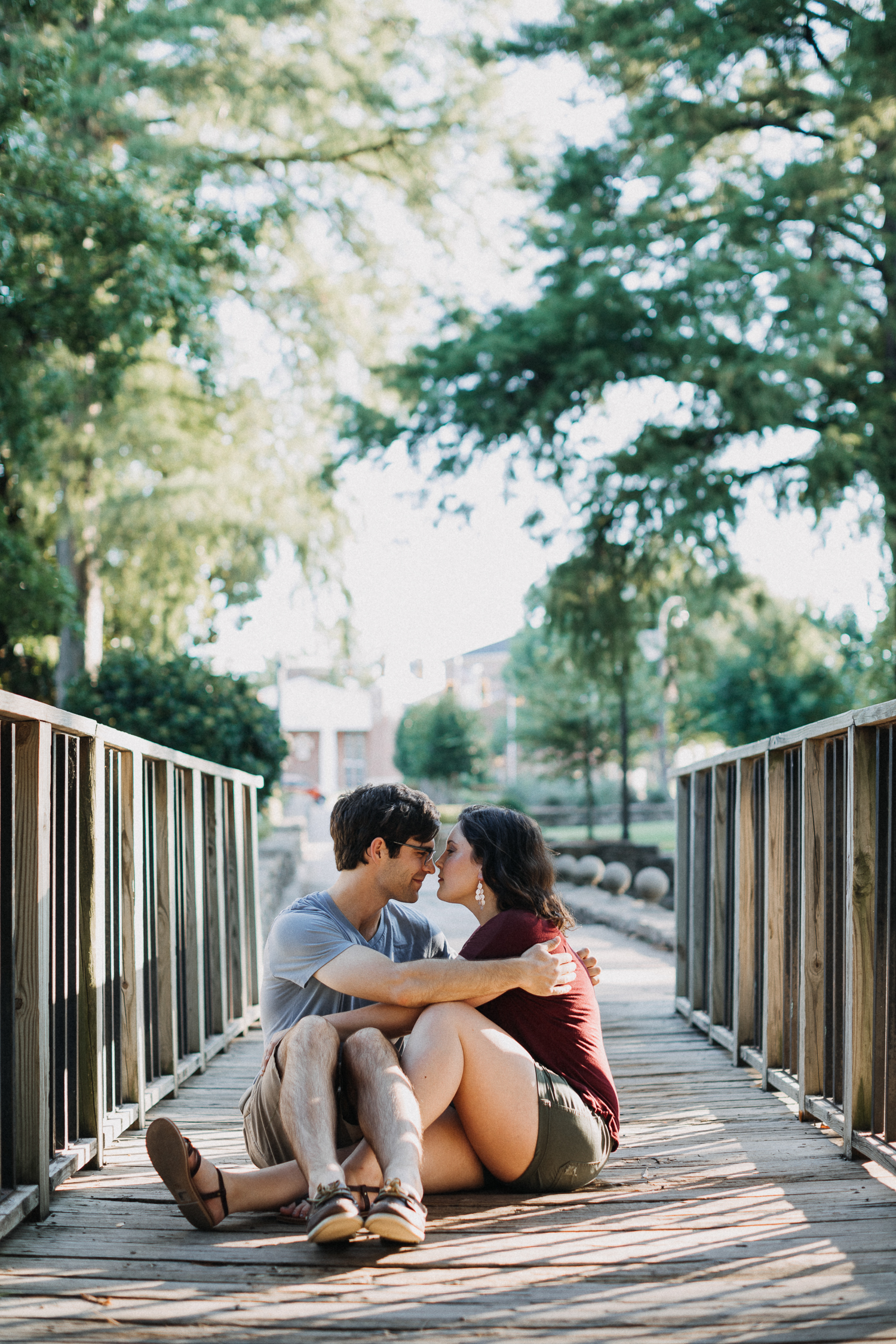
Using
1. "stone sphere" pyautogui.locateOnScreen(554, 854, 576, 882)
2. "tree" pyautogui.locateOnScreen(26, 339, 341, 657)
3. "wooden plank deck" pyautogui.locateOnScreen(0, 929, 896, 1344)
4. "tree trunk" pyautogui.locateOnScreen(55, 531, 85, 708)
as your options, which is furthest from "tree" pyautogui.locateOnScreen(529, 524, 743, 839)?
"wooden plank deck" pyautogui.locateOnScreen(0, 929, 896, 1344)

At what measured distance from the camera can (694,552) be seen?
11.3m

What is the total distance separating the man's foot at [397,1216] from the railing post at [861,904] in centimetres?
138

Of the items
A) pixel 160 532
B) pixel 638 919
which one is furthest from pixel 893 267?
pixel 160 532

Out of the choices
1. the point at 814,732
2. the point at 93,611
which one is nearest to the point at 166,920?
the point at 814,732

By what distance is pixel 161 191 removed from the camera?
987 centimetres

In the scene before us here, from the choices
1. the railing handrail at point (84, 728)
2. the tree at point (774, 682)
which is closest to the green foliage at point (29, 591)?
the railing handrail at point (84, 728)

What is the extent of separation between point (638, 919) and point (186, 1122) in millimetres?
6337

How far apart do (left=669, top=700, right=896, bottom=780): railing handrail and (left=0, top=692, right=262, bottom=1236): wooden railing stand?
211cm

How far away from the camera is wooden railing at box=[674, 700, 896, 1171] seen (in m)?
3.10

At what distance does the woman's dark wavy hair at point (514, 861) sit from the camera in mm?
3033

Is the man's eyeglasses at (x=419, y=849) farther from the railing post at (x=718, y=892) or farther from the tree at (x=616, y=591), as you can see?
the tree at (x=616, y=591)

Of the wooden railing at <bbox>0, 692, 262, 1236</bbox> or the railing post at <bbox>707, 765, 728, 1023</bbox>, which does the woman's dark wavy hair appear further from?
the railing post at <bbox>707, 765, 728, 1023</bbox>

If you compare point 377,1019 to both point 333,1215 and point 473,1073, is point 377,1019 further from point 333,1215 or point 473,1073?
point 333,1215

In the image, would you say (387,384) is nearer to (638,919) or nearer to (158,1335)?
(638,919)
